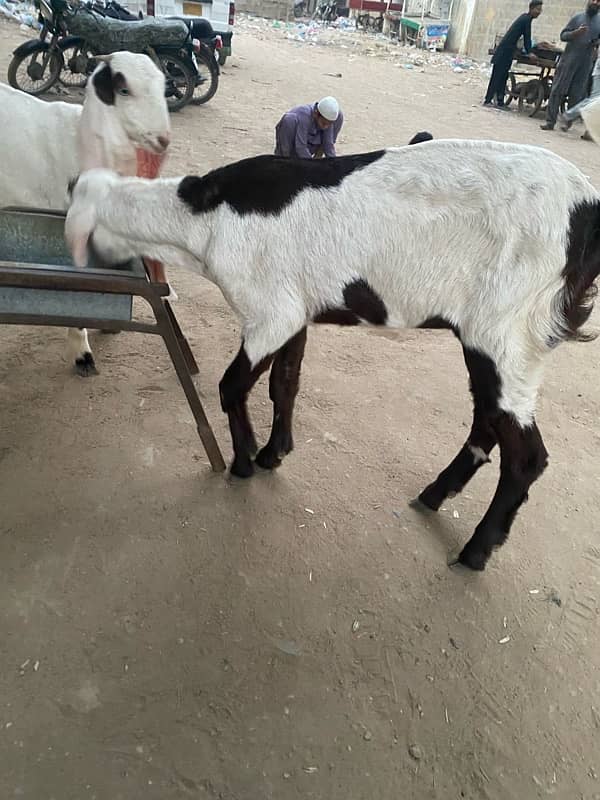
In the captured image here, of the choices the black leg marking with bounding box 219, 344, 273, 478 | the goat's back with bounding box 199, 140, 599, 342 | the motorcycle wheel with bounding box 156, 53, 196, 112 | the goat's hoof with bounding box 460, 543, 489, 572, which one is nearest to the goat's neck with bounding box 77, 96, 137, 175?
the goat's back with bounding box 199, 140, 599, 342

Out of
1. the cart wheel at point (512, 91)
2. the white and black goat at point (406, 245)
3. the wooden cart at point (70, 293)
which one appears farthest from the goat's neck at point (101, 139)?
the cart wheel at point (512, 91)

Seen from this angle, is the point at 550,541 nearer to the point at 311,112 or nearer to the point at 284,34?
the point at 311,112

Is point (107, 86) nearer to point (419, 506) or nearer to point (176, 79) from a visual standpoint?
point (419, 506)

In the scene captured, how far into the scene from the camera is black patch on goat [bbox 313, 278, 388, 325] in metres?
2.40

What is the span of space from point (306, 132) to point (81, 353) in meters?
3.05

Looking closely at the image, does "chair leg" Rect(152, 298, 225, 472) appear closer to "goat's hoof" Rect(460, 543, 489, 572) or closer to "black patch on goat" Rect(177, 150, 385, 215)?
"black patch on goat" Rect(177, 150, 385, 215)

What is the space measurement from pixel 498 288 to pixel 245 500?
1531 mm

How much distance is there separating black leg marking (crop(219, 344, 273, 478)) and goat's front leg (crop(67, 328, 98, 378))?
1195 millimetres

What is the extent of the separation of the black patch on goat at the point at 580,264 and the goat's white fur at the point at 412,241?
34 mm

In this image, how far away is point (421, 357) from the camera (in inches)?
169

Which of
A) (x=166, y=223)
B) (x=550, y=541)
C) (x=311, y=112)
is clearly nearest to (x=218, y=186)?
(x=166, y=223)

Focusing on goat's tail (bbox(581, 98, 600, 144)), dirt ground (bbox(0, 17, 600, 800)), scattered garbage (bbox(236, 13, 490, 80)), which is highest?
goat's tail (bbox(581, 98, 600, 144))

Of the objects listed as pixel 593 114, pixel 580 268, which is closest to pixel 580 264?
pixel 580 268

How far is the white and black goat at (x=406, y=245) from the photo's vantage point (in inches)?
85.6
